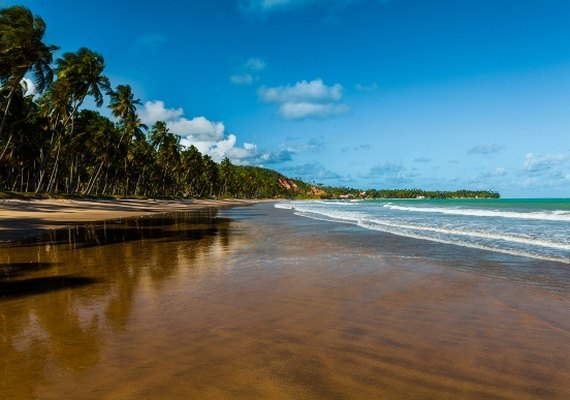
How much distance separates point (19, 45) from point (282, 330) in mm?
40376

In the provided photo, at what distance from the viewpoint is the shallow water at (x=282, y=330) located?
3930mm

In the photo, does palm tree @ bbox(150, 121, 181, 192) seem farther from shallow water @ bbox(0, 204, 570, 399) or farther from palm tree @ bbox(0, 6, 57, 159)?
shallow water @ bbox(0, 204, 570, 399)

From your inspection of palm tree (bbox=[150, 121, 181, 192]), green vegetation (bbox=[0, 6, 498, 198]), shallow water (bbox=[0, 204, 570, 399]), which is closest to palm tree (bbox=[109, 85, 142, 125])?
green vegetation (bbox=[0, 6, 498, 198])

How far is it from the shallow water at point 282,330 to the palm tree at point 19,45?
3206 cm

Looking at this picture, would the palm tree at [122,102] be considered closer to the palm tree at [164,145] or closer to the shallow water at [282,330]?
the palm tree at [164,145]

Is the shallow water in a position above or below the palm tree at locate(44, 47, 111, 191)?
below

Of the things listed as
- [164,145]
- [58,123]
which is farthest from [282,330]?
[164,145]

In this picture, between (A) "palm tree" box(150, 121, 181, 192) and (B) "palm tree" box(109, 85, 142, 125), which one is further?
(A) "palm tree" box(150, 121, 181, 192)

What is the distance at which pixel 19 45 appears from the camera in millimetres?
34781

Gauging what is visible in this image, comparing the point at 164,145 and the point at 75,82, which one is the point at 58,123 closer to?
the point at 75,82

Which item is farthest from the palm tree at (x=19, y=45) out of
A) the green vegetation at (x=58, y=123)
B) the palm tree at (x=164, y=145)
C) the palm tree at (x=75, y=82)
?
the palm tree at (x=164, y=145)

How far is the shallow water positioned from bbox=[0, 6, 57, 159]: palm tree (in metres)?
32.1

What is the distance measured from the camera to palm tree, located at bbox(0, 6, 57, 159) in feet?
112

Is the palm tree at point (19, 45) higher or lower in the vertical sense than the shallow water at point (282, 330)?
higher
